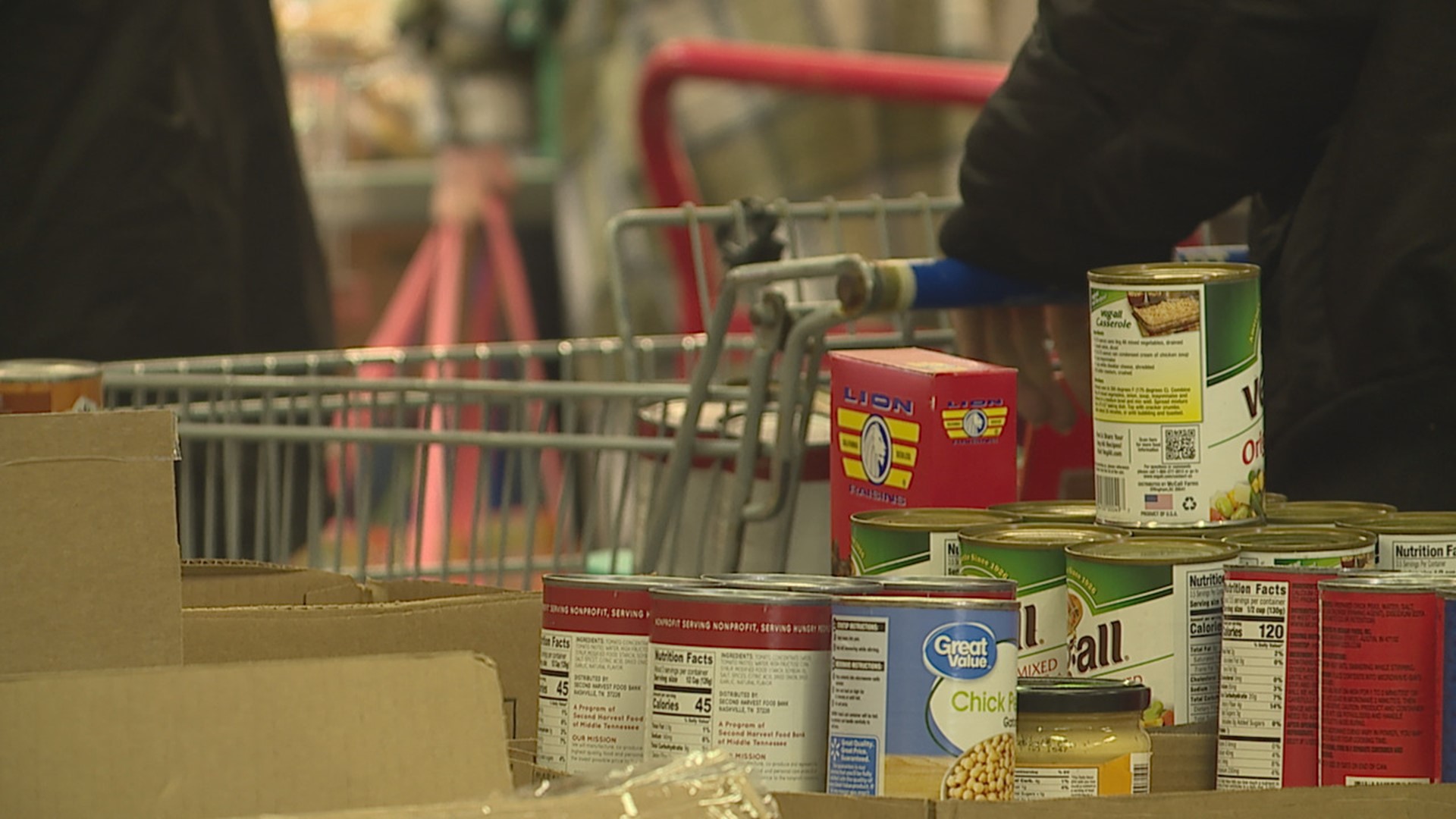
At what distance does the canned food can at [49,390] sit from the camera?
1.57 metres

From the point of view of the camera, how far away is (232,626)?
1325mm

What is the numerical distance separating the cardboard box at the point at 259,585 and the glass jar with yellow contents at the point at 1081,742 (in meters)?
0.60

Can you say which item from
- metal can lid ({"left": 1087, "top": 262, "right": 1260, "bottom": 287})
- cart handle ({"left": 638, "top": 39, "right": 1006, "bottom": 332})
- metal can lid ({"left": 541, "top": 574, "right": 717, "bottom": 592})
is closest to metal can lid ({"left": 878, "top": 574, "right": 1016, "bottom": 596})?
metal can lid ({"left": 541, "top": 574, "right": 717, "bottom": 592})

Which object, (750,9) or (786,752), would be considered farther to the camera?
(750,9)

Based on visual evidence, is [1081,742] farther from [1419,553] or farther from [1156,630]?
[1419,553]

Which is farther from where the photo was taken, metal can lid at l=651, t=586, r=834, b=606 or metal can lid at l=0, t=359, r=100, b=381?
metal can lid at l=0, t=359, r=100, b=381

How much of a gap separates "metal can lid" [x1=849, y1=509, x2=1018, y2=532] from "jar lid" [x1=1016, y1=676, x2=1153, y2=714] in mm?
174

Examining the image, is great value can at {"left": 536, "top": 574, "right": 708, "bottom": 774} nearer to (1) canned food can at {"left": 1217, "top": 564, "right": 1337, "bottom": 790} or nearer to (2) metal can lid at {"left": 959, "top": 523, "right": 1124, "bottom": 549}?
(2) metal can lid at {"left": 959, "top": 523, "right": 1124, "bottom": 549}

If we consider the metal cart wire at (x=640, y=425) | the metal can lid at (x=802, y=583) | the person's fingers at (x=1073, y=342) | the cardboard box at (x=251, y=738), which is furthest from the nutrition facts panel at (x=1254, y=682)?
the person's fingers at (x=1073, y=342)

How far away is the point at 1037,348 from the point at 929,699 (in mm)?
820

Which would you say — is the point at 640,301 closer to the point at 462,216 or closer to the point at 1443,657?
the point at 462,216

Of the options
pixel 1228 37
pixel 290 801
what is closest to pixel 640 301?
pixel 1228 37

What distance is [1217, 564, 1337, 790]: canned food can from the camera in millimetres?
1087

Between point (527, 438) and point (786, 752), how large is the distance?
778 mm
